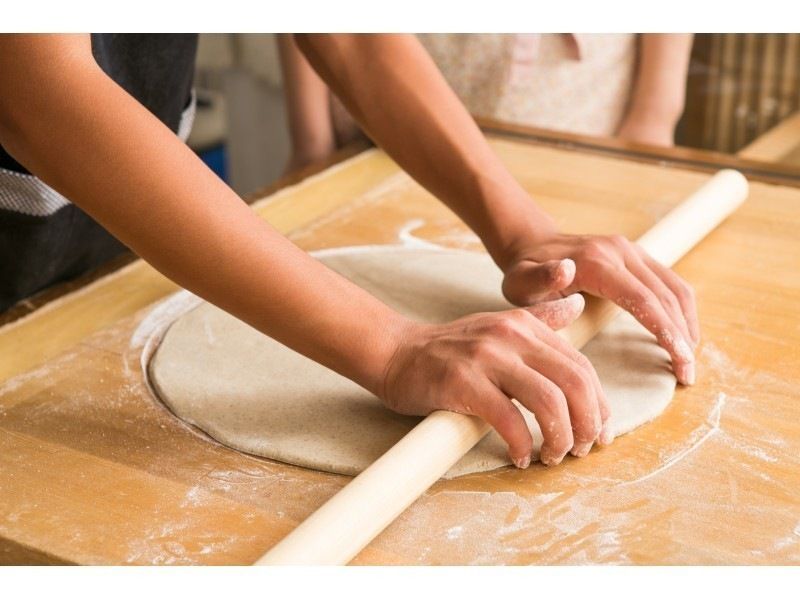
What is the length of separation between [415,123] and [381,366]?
0.38 metres

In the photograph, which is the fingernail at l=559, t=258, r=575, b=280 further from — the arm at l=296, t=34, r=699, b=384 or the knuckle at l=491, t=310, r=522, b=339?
the knuckle at l=491, t=310, r=522, b=339

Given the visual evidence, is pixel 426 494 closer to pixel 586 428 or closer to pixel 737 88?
pixel 586 428

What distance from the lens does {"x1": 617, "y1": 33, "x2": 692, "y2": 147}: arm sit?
1917mm

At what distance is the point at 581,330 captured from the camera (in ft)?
3.01

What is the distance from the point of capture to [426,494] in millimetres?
751

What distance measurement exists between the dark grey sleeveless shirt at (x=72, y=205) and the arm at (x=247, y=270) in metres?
0.25

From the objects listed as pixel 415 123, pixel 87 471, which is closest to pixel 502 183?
pixel 415 123

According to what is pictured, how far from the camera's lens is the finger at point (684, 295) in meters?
0.94

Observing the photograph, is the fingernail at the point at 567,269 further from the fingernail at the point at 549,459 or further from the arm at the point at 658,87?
the arm at the point at 658,87

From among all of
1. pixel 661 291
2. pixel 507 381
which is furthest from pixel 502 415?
pixel 661 291

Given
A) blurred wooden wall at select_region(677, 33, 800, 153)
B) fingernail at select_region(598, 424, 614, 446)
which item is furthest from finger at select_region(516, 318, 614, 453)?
blurred wooden wall at select_region(677, 33, 800, 153)

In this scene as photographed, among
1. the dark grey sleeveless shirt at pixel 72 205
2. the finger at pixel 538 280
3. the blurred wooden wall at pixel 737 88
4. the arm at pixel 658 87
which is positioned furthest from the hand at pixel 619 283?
the blurred wooden wall at pixel 737 88

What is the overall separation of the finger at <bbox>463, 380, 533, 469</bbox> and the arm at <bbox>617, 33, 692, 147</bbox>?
1263 mm
